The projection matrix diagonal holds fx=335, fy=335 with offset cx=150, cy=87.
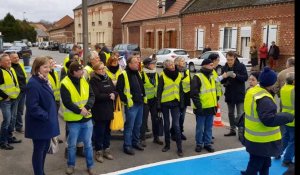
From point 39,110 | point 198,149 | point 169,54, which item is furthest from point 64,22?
point 39,110

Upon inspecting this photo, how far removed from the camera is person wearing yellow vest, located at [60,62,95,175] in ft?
16.9

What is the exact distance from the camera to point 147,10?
3956 cm

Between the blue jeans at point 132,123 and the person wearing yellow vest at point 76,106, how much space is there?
1.15 meters

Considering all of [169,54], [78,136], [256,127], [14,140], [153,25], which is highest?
[153,25]

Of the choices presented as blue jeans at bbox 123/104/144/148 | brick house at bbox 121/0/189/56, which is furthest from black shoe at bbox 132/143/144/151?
brick house at bbox 121/0/189/56

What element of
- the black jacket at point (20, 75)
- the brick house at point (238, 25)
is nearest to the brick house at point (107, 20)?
the brick house at point (238, 25)

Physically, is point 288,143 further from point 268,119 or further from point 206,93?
point 268,119

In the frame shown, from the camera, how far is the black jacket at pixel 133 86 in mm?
6215

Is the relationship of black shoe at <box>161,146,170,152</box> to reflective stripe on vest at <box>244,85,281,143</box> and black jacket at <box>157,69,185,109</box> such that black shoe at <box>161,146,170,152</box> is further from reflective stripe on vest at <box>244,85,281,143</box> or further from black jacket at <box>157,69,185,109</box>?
reflective stripe on vest at <box>244,85,281,143</box>

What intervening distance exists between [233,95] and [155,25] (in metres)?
Answer: 30.5

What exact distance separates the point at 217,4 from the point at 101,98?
23584 mm

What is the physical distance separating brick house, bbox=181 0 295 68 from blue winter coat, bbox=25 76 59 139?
16844 millimetres
